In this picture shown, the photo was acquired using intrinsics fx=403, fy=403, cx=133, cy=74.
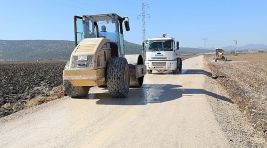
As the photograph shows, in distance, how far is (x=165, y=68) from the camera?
1071 inches

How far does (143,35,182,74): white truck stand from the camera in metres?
27.1

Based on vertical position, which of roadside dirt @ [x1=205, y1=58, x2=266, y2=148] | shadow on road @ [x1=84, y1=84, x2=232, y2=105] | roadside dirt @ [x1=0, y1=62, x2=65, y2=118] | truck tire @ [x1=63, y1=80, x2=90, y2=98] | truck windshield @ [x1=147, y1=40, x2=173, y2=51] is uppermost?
truck windshield @ [x1=147, y1=40, x2=173, y2=51]

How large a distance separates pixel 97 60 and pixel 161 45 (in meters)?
14.4

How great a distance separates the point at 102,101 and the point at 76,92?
129 cm

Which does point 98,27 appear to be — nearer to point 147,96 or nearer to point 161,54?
point 147,96

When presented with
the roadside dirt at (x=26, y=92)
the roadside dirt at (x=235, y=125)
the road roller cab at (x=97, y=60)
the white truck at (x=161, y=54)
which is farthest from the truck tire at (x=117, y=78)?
the white truck at (x=161, y=54)

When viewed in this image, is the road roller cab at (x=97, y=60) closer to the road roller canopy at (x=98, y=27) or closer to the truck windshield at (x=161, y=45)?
the road roller canopy at (x=98, y=27)

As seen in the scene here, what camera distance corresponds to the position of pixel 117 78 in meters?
13.6

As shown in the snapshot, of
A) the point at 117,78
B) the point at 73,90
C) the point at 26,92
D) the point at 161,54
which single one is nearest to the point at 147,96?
the point at 117,78

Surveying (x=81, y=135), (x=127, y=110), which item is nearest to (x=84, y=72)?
(x=127, y=110)

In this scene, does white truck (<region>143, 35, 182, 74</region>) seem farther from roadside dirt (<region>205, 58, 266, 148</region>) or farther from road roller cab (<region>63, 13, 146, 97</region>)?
roadside dirt (<region>205, 58, 266, 148</region>)

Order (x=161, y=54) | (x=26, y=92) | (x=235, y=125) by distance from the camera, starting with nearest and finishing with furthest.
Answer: (x=235, y=125)
(x=26, y=92)
(x=161, y=54)

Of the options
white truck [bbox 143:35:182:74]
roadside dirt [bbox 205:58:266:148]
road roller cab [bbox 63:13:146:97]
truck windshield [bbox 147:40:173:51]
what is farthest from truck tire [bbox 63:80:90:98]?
truck windshield [bbox 147:40:173:51]

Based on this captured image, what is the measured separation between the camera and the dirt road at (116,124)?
8139 mm
